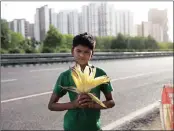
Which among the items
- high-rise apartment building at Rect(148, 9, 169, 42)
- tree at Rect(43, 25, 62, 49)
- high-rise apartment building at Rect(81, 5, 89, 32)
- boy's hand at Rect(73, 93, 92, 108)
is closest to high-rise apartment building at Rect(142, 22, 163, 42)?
high-rise apartment building at Rect(148, 9, 169, 42)

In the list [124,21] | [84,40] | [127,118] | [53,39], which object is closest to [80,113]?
Answer: [84,40]

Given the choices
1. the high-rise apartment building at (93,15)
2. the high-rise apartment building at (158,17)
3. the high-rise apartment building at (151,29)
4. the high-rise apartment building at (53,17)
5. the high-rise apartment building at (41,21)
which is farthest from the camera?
the high-rise apartment building at (41,21)

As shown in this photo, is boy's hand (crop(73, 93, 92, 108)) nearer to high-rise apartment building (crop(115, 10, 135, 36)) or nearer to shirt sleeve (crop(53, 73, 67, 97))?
shirt sleeve (crop(53, 73, 67, 97))

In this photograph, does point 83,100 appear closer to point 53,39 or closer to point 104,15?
point 53,39

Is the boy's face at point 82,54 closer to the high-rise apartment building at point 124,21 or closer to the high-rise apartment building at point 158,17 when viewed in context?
the high-rise apartment building at point 158,17

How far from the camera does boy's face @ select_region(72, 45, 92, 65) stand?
2049 mm

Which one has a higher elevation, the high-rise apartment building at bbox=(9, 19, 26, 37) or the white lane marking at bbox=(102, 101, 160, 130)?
the high-rise apartment building at bbox=(9, 19, 26, 37)

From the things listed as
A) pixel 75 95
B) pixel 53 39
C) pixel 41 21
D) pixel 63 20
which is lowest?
pixel 53 39

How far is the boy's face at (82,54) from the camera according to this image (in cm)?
205

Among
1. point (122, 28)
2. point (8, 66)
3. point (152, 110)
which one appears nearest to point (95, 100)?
point (152, 110)

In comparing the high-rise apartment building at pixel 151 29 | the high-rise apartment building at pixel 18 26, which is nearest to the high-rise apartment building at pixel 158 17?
the high-rise apartment building at pixel 151 29

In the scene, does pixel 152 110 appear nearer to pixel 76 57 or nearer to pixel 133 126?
pixel 133 126

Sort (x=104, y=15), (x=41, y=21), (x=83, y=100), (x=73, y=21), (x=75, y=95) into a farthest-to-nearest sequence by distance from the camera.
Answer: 1. (x=41, y=21)
2. (x=73, y=21)
3. (x=104, y=15)
4. (x=75, y=95)
5. (x=83, y=100)

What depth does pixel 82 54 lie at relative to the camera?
6.72ft
